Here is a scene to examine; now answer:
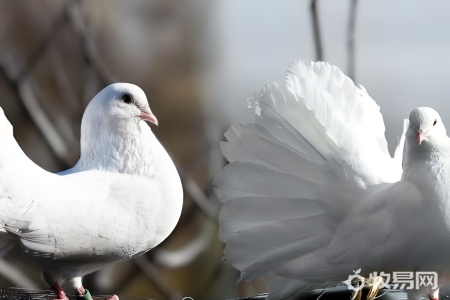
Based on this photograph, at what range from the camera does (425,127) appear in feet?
3.43

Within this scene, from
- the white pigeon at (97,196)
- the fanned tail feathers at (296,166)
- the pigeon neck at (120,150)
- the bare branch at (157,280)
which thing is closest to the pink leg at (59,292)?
the white pigeon at (97,196)

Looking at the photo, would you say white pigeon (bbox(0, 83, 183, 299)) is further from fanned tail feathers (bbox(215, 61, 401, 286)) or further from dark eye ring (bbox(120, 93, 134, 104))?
fanned tail feathers (bbox(215, 61, 401, 286))

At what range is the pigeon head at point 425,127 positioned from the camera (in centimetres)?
104

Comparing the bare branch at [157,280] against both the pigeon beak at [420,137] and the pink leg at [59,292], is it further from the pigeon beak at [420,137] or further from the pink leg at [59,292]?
the pigeon beak at [420,137]

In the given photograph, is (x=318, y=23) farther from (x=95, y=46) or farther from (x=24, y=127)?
(x=24, y=127)

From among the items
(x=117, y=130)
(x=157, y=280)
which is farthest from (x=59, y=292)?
(x=157, y=280)

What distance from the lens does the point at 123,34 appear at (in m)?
1.52

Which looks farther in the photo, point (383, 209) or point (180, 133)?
point (180, 133)

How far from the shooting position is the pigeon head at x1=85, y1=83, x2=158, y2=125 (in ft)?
3.42

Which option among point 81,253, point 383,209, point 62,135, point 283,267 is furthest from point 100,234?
point 62,135

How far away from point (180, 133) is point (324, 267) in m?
0.54

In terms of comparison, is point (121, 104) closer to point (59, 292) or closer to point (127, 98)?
point (127, 98)

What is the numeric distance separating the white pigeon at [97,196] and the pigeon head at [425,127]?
1.28 ft

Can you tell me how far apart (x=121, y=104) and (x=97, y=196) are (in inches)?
5.9
